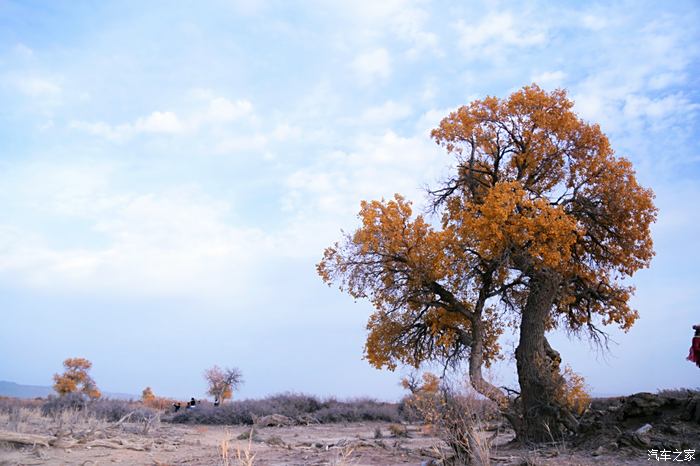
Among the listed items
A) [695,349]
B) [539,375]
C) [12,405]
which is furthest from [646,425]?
[12,405]

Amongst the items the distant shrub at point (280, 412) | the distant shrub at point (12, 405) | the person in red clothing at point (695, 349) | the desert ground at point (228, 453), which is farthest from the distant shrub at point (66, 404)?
the person in red clothing at point (695, 349)

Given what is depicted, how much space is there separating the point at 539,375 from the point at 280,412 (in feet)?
43.5

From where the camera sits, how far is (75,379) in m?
52.3

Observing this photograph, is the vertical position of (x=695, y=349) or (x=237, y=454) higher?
(x=695, y=349)

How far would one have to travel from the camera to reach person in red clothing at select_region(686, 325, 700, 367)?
9.83 metres

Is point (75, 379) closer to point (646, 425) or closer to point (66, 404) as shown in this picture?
point (66, 404)

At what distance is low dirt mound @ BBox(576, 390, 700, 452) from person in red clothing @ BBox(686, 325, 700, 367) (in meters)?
0.78

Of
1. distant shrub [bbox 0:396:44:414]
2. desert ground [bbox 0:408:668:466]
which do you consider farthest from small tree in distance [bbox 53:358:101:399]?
desert ground [bbox 0:408:668:466]

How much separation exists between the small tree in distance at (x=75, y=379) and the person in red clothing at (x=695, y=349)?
2076 inches

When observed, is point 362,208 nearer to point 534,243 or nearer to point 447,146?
point 447,146

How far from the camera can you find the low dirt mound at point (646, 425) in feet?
30.1

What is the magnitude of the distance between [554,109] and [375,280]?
25.9ft

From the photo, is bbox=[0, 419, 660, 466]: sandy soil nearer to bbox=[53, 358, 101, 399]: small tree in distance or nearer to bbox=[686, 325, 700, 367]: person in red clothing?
bbox=[686, 325, 700, 367]: person in red clothing

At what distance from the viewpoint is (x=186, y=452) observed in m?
11.2
